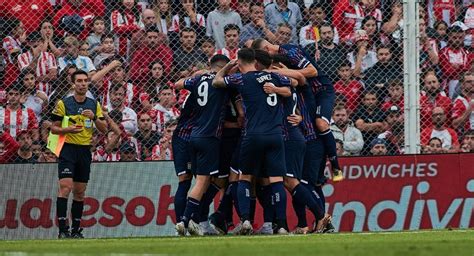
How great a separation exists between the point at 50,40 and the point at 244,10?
2762 millimetres

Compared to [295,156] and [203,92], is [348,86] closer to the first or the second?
[295,156]

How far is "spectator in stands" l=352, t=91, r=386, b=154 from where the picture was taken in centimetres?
1631

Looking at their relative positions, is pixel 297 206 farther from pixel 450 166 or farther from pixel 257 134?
pixel 450 166

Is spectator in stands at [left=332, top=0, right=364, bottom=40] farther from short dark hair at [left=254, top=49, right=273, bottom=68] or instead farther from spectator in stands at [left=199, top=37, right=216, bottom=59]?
short dark hair at [left=254, top=49, right=273, bottom=68]

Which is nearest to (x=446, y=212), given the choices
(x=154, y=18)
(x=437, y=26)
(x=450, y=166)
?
(x=450, y=166)

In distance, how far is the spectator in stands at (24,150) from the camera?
15.9 m

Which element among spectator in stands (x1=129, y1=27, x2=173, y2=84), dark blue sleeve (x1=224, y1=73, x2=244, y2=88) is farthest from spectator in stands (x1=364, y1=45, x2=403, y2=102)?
dark blue sleeve (x1=224, y1=73, x2=244, y2=88)

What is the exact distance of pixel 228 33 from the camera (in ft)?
54.3

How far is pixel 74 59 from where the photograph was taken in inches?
647

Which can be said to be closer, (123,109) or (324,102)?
(324,102)

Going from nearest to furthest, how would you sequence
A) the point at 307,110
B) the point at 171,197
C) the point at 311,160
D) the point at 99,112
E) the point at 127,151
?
the point at 307,110 < the point at 311,160 < the point at 99,112 < the point at 127,151 < the point at 171,197

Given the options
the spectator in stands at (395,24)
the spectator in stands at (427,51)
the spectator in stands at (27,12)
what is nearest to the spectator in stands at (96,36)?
the spectator in stands at (27,12)

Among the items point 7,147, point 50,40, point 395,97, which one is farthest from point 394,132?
point 7,147

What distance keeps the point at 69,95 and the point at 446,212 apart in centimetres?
548
